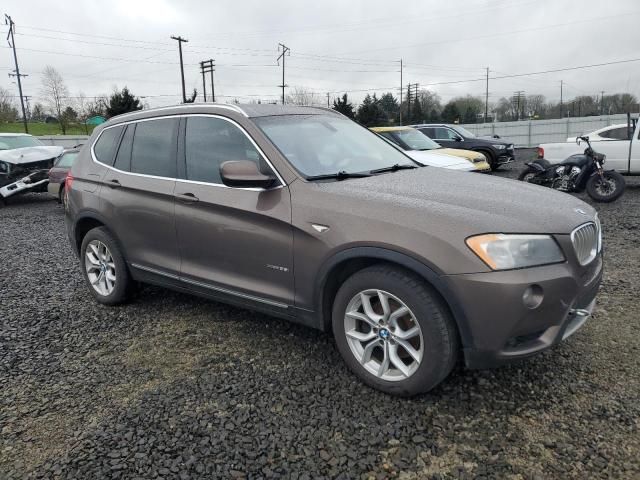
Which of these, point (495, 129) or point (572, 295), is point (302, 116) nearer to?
point (572, 295)

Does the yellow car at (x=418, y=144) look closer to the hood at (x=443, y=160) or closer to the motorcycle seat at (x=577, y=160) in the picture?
the hood at (x=443, y=160)

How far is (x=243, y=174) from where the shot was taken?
3.13 m

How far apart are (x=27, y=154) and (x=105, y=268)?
31.1 ft

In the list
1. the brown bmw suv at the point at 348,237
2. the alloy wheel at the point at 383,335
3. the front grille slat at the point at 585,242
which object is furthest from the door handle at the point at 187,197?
the front grille slat at the point at 585,242

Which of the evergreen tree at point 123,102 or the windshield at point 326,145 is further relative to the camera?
the evergreen tree at point 123,102

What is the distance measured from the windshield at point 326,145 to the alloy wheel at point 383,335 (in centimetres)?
96

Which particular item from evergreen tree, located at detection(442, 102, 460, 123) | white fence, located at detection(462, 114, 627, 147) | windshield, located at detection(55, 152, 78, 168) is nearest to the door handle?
windshield, located at detection(55, 152, 78, 168)

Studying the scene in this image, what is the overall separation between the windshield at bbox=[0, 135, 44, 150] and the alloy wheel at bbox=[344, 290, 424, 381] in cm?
1259

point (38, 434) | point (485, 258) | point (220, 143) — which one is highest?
point (220, 143)

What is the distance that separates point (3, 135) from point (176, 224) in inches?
457

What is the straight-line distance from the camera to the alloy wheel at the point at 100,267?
4.53m

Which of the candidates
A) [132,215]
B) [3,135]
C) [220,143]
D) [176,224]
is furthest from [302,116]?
[3,135]

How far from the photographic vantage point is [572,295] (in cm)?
262

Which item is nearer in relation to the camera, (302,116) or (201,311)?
(302,116)
